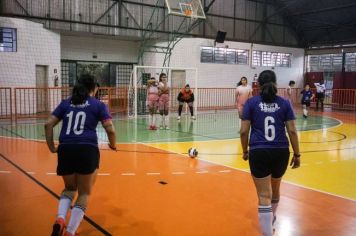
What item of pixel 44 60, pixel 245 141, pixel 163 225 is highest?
pixel 44 60

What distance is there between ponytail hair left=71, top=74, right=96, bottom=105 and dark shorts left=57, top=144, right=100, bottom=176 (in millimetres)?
486

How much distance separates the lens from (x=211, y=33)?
27156 mm

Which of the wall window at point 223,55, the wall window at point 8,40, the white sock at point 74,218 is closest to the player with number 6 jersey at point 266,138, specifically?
the white sock at point 74,218

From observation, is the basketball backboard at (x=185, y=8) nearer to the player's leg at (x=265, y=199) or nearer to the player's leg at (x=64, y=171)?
the player's leg at (x=64, y=171)

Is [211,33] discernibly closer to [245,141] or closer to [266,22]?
[266,22]

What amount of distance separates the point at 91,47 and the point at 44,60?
155 inches

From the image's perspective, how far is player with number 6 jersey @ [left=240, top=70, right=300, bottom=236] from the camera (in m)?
4.22

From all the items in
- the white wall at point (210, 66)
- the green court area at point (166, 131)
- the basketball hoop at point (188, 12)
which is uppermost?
the basketball hoop at point (188, 12)

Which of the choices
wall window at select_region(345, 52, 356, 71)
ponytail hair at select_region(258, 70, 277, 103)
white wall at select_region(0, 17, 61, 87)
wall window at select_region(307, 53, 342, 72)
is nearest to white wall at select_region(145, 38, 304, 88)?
wall window at select_region(307, 53, 342, 72)

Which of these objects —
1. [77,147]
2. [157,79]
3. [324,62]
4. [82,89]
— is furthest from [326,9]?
[77,147]

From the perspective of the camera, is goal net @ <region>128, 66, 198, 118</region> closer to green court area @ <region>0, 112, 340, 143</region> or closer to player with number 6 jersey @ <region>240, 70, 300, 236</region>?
green court area @ <region>0, 112, 340, 143</region>

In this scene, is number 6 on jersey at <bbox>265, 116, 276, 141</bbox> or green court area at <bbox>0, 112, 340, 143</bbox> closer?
number 6 on jersey at <bbox>265, 116, 276, 141</bbox>

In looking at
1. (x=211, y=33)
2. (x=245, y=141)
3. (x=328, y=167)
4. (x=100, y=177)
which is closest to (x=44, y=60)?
(x=211, y=33)

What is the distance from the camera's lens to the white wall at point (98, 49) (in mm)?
22391
